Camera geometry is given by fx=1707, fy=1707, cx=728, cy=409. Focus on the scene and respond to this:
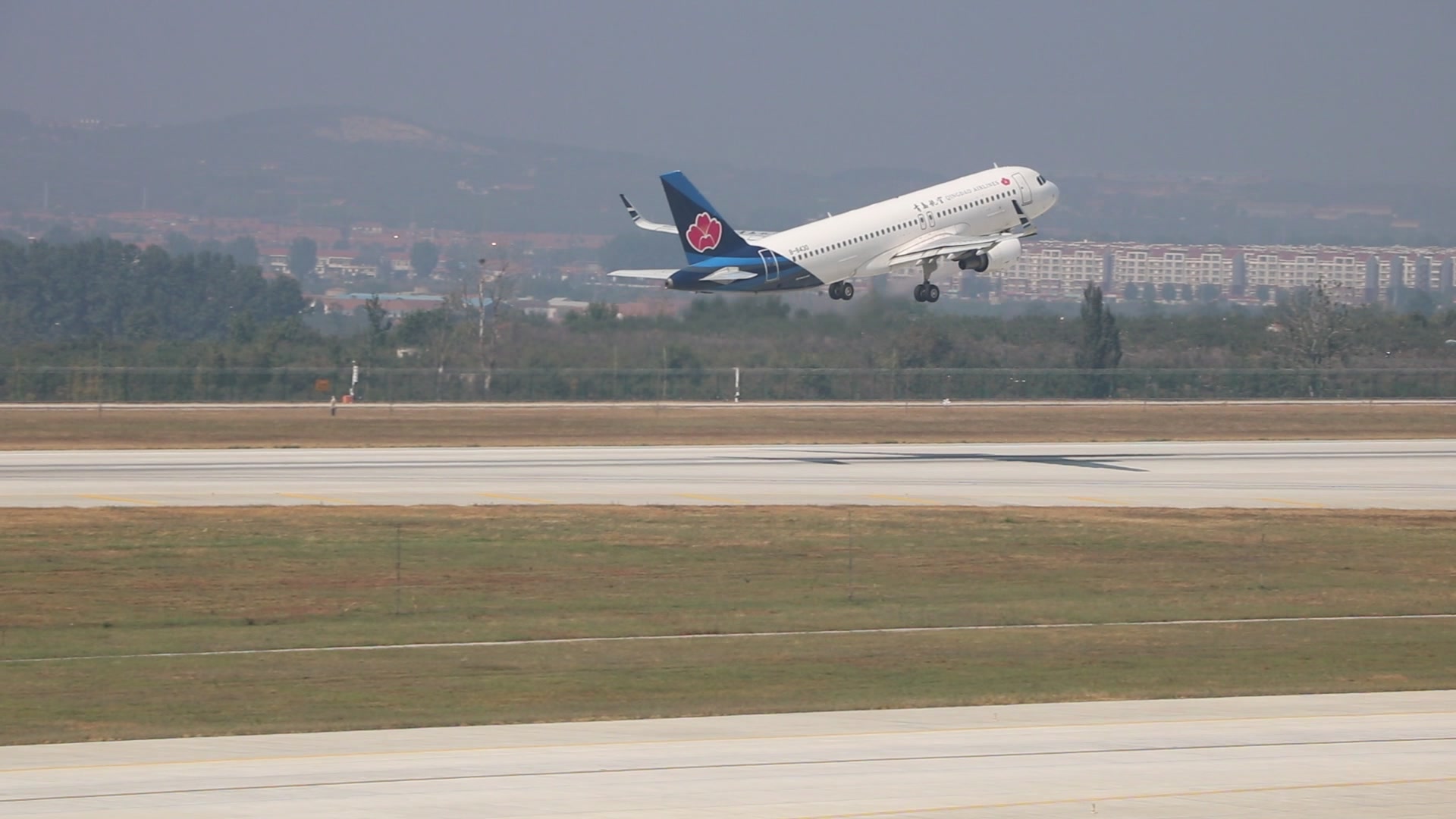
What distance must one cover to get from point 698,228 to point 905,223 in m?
11.3

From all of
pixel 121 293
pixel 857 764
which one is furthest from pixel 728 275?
pixel 121 293

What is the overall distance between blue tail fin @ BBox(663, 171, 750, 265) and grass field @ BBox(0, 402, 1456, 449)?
8186mm

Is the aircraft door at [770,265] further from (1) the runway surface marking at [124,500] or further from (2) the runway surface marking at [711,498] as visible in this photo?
(1) the runway surface marking at [124,500]

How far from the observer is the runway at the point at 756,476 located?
51.8 meters

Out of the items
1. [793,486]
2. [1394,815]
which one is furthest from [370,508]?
[1394,815]

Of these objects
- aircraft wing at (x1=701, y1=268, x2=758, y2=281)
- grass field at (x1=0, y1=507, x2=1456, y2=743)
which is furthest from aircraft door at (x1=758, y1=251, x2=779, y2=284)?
grass field at (x1=0, y1=507, x2=1456, y2=743)

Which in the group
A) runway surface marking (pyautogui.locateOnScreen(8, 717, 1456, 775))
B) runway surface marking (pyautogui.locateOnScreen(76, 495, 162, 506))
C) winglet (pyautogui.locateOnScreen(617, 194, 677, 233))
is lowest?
runway surface marking (pyautogui.locateOnScreen(8, 717, 1456, 775))

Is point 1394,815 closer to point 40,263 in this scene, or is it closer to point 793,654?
point 793,654

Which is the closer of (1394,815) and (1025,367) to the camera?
(1394,815)

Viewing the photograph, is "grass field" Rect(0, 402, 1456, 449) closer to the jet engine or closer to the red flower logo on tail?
the jet engine

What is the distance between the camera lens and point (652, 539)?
1718 inches

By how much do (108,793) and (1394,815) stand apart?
1449cm

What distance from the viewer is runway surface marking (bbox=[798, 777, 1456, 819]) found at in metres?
19.1

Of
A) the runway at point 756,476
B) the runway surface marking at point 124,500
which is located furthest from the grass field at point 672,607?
the runway at point 756,476
